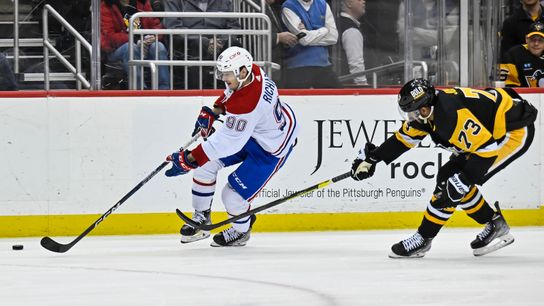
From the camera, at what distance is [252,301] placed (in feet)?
16.7

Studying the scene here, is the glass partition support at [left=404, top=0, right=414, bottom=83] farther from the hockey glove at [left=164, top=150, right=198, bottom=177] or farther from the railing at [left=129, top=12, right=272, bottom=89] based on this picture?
the hockey glove at [left=164, top=150, right=198, bottom=177]

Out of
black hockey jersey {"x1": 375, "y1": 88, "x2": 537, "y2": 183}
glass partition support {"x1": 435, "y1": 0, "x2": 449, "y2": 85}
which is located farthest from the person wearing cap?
black hockey jersey {"x1": 375, "y1": 88, "x2": 537, "y2": 183}

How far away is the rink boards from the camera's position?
802cm

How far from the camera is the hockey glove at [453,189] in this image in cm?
629

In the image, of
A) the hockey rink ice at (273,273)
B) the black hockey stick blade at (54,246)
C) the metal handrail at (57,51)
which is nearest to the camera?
the hockey rink ice at (273,273)

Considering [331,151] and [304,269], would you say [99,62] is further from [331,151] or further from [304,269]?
[304,269]

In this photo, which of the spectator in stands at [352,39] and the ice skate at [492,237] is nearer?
the ice skate at [492,237]

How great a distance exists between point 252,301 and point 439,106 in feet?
5.99

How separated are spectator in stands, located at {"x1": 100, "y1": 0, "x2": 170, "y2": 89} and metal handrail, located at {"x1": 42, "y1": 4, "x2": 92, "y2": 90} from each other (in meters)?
0.16

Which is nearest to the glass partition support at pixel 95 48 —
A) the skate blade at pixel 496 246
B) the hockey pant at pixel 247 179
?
the hockey pant at pixel 247 179

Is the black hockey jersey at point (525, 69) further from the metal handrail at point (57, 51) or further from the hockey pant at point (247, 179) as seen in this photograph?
the metal handrail at point (57, 51)

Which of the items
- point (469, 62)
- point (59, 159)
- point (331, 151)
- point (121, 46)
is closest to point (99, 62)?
point (121, 46)

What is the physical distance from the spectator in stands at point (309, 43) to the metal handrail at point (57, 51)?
1.41m

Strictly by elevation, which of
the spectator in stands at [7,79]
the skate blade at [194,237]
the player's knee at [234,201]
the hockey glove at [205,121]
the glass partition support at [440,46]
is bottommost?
the skate blade at [194,237]
